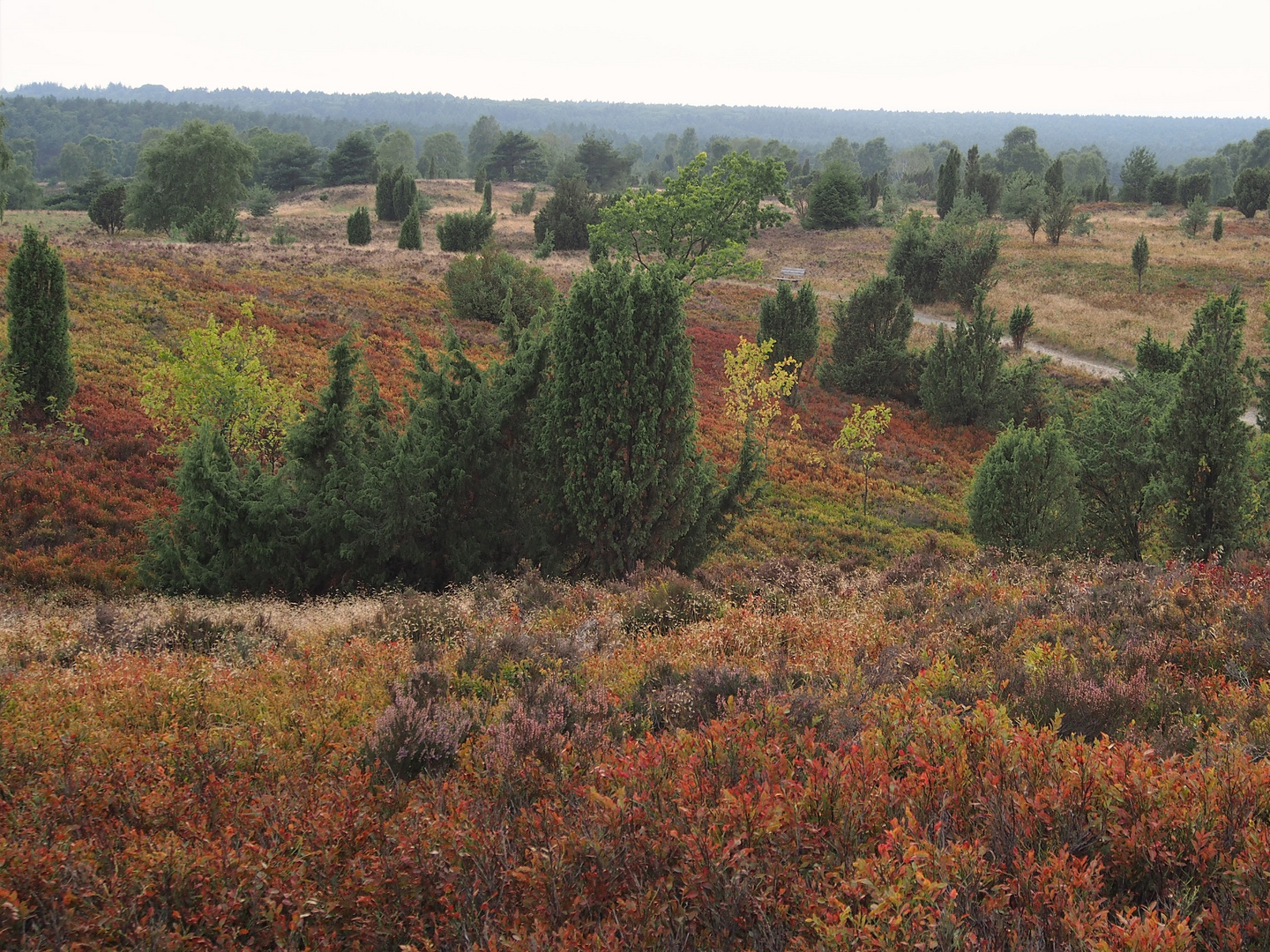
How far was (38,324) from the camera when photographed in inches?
514

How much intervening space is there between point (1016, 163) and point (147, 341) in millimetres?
122314

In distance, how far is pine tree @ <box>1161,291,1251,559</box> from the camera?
10930 mm

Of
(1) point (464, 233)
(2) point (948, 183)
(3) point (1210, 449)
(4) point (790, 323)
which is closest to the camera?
(3) point (1210, 449)

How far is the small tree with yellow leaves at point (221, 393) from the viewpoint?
1215cm

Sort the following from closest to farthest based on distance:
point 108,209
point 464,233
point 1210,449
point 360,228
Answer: point 1210,449
point 464,233
point 360,228
point 108,209

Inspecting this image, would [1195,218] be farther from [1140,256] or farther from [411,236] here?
[411,236]

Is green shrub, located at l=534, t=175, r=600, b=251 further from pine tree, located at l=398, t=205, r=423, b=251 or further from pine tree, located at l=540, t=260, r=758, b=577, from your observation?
pine tree, located at l=540, t=260, r=758, b=577

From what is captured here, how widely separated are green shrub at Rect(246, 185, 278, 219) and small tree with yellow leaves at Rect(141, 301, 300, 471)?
184 ft

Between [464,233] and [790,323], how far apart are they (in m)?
23.8

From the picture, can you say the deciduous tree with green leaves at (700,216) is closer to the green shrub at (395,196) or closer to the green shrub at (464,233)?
the green shrub at (464,233)

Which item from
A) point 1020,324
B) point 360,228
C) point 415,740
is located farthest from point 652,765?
point 360,228

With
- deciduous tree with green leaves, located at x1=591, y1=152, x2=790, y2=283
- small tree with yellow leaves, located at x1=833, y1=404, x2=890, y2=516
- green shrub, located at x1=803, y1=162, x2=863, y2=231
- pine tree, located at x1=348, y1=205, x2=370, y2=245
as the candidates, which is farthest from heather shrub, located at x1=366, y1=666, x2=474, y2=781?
green shrub, located at x1=803, y1=162, x2=863, y2=231

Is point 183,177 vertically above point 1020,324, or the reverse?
point 183,177

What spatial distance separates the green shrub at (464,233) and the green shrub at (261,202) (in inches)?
1056
